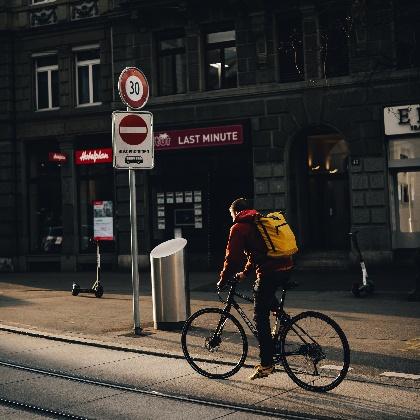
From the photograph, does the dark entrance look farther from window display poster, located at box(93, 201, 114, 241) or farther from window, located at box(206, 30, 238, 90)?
window, located at box(206, 30, 238, 90)

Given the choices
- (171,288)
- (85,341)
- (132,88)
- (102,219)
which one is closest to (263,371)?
(85,341)

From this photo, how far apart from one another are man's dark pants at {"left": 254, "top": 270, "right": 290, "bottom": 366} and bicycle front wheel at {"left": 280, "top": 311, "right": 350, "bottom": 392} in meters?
0.15

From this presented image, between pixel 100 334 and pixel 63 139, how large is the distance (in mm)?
13702

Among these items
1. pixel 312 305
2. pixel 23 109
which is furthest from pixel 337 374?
pixel 23 109

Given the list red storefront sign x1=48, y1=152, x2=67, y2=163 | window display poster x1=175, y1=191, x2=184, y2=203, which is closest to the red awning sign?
window display poster x1=175, y1=191, x2=184, y2=203

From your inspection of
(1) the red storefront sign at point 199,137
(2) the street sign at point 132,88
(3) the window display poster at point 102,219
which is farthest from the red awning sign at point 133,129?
(3) the window display poster at point 102,219

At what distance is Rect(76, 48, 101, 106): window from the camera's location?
74.4ft

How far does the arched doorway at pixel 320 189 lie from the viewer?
20.2m

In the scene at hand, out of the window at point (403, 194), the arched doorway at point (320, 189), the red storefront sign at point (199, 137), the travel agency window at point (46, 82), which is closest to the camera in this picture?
the window at point (403, 194)

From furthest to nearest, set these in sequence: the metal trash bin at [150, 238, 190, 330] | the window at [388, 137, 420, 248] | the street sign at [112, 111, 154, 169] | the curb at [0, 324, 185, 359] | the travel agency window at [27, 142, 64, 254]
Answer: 1. the travel agency window at [27, 142, 64, 254]
2. the window at [388, 137, 420, 248]
3. the metal trash bin at [150, 238, 190, 330]
4. the street sign at [112, 111, 154, 169]
5. the curb at [0, 324, 185, 359]

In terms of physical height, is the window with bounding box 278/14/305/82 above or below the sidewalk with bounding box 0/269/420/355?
above

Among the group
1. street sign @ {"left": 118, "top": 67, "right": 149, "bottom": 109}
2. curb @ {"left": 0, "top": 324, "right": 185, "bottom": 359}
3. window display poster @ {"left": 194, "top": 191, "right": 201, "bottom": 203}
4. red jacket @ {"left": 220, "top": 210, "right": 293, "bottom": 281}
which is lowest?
curb @ {"left": 0, "top": 324, "right": 185, "bottom": 359}

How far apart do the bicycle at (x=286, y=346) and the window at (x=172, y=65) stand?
14772 millimetres

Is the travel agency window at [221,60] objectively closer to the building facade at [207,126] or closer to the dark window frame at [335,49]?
the building facade at [207,126]
